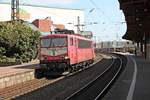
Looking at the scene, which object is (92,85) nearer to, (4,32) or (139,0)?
(139,0)

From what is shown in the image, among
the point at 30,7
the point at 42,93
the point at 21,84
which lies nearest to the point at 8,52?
the point at 21,84

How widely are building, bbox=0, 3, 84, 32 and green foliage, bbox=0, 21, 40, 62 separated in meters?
60.4

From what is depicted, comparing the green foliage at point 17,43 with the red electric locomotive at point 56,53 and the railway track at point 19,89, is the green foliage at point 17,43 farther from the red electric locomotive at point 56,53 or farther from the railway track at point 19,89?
the railway track at point 19,89

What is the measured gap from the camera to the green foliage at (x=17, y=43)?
52.3 m

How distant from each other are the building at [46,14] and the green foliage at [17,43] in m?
60.4

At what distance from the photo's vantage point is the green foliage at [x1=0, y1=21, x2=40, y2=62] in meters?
52.3

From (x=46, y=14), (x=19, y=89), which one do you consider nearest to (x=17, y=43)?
(x=19, y=89)

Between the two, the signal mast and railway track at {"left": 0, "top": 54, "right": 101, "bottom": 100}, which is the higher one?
the signal mast

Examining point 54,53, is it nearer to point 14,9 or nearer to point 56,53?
point 56,53

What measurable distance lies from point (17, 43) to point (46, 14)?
8256 centimetres

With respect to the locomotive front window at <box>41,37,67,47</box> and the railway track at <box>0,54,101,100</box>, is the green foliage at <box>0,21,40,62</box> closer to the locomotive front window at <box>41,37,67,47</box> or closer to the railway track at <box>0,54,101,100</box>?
the locomotive front window at <box>41,37,67,47</box>

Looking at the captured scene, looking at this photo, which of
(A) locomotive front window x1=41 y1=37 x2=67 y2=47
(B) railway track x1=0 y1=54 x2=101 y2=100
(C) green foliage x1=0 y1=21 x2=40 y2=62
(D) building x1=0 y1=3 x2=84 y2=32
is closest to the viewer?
(B) railway track x1=0 y1=54 x2=101 y2=100

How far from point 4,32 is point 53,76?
761 inches

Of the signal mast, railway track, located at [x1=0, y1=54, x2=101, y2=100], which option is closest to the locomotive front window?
railway track, located at [x1=0, y1=54, x2=101, y2=100]
